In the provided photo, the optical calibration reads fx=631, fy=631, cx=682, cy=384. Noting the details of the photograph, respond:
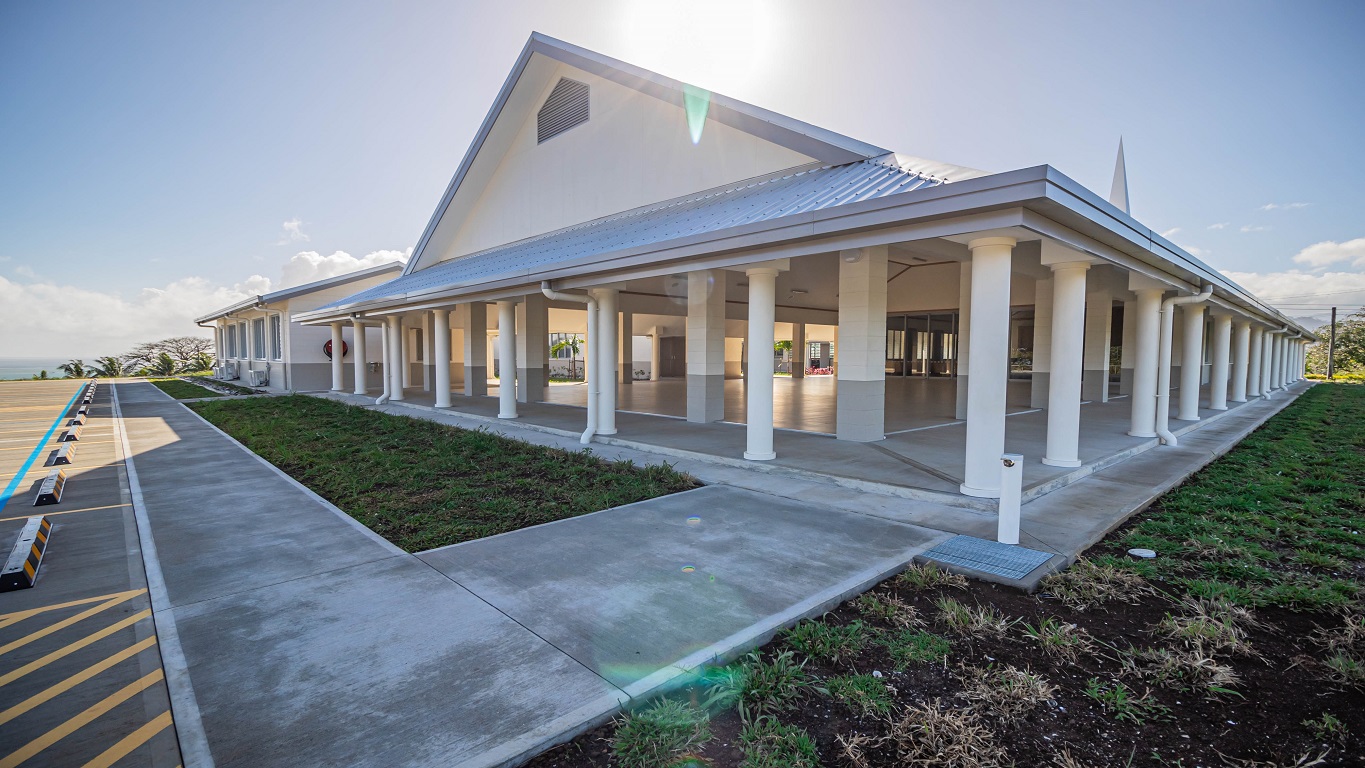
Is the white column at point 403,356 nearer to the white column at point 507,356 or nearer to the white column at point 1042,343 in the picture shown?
the white column at point 507,356

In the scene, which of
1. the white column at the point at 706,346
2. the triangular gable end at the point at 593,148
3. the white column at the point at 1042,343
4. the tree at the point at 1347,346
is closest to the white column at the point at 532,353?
the triangular gable end at the point at 593,148

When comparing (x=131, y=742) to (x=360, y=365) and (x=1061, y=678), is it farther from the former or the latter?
(x=360, y=365)

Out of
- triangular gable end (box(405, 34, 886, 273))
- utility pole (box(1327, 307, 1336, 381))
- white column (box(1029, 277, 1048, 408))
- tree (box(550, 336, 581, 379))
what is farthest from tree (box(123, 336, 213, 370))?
utility pole (box(1327, 307, 1336, 381))

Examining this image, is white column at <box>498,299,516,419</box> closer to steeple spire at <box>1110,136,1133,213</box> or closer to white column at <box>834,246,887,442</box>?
white column at <box>834,246,887,442</box>

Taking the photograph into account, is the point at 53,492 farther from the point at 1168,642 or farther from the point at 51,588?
the point at 1168,642

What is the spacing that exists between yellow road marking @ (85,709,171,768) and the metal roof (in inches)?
260

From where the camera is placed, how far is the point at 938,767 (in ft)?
8.80

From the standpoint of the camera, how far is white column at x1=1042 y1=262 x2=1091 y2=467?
26.0 ft

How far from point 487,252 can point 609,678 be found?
19002 millimetres

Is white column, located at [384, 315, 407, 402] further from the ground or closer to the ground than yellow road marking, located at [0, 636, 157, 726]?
further from the ground

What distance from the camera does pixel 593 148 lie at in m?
16.3

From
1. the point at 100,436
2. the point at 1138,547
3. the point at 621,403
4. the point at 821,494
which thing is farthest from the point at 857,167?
the point at 100,436

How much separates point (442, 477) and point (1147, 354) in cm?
1137

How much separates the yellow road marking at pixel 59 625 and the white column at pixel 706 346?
1012cm
